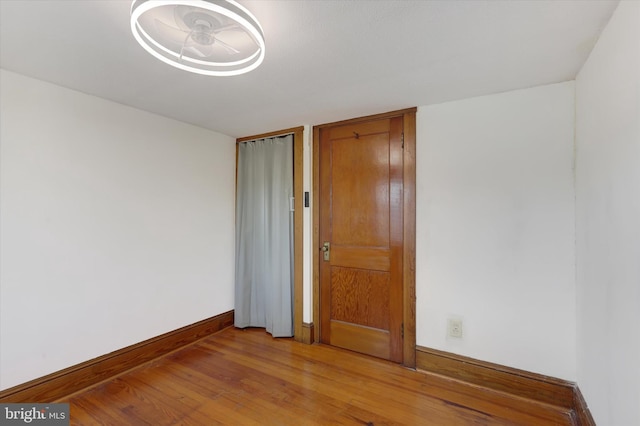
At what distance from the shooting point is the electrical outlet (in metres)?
2.18

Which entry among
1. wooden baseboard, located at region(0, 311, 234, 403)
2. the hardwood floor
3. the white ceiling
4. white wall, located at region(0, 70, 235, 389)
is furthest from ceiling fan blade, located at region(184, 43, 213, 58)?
wooden baseboard, located at region(0, 311, 234, 403)

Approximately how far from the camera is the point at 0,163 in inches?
69.8

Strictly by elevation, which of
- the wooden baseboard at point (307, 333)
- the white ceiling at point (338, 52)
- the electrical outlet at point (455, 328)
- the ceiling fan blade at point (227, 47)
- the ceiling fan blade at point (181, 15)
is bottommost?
the wooden baseboard at point (307, 333)

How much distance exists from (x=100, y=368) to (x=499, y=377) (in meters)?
2.93

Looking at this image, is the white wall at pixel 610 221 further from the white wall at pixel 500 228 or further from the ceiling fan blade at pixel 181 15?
the ceiling fan blade at pixel 181 15

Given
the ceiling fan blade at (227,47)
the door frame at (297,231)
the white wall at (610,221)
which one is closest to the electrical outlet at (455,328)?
the white wall at (610,221)

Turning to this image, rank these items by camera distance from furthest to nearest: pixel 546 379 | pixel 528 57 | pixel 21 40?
pixel 546 379 → pixel 528 57 → pixel 21 40

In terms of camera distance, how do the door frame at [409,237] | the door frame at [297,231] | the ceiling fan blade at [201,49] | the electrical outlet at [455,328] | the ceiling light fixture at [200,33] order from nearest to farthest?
the ceiling light fixture at [200,33]
the ceiling fan blade at [201,49]
the electrical outlet at [455,328]
the door frame at [409,237]
the door frame at [297,231]

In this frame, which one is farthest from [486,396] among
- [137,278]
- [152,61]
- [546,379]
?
[152,61]

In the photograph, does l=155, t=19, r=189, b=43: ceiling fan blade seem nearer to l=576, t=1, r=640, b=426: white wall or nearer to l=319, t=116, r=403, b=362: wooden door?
l=319, t=116, r=403, b=362: wooden door

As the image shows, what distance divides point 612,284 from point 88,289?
318 cm

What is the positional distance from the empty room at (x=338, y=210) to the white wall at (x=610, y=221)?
0.05 ft

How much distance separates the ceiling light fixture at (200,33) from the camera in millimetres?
1068

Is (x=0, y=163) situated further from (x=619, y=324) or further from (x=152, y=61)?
(x=619, y=324)
